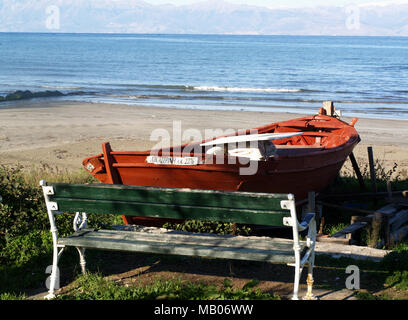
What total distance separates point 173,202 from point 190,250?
16.1 inches

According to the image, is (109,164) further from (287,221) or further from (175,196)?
(287,221)

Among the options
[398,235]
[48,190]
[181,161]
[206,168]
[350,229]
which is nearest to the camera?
[48,190]

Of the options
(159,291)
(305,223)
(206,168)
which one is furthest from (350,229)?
(159,291)

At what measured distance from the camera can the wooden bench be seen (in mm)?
4234

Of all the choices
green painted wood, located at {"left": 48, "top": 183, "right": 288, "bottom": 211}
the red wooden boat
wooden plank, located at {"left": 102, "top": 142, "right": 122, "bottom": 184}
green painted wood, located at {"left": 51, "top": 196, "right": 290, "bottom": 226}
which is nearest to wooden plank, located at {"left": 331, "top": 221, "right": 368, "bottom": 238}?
the red wooden boat

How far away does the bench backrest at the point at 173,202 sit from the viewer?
4227 millimetres

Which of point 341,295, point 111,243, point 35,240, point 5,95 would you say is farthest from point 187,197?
point 5,95

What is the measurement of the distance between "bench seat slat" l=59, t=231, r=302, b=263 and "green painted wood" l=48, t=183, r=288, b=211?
372 mm

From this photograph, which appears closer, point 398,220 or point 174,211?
point 174,211

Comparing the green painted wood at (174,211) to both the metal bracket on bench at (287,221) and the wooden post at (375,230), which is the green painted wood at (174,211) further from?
the wooden post at (375,230)

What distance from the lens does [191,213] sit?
4.43 metres

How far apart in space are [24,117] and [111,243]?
55.6ft

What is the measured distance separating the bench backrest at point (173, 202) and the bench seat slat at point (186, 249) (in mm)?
248

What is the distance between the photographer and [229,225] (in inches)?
265
